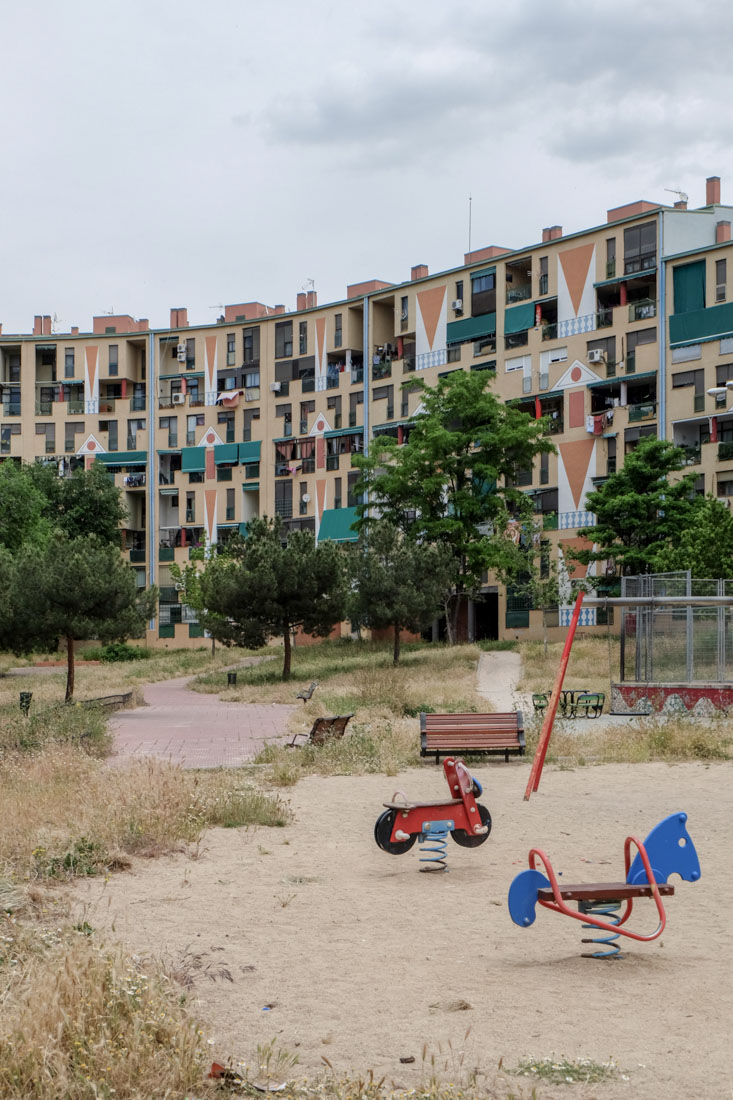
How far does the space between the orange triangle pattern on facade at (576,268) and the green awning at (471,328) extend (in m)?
5.40

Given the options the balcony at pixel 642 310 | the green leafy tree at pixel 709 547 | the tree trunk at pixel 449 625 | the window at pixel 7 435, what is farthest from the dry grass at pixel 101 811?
the window at pixel 7 435

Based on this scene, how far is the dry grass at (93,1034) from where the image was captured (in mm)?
4836

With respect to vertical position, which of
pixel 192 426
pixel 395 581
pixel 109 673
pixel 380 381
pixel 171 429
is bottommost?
pixel 109 673

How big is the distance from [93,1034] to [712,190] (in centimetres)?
6815

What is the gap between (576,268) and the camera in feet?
211

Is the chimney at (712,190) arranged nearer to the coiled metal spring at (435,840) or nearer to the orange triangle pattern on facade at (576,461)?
the orange triangle pattern on facade at (576,461)

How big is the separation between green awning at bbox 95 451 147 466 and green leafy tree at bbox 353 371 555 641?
29.0 metres

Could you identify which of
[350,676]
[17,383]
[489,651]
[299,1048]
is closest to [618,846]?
[299,1048]

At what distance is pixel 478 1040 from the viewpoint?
19.4 ft

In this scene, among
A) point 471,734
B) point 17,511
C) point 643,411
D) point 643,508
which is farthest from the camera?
point 17,511

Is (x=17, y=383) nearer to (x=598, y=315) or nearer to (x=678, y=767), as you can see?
(x=598, y=315)

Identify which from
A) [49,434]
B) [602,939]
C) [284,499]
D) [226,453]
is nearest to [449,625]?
[284,499]

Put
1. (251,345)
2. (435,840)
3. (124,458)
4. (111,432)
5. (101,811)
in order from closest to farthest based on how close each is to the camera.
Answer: (435,840) < (101,811) < (251,345) < (124,458) < (111,432)

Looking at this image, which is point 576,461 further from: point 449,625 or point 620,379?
point 449,625
